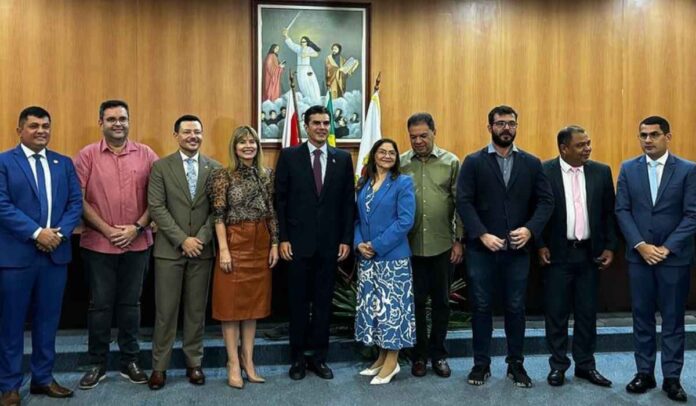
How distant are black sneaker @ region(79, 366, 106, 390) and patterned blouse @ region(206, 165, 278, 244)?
3.64 ft

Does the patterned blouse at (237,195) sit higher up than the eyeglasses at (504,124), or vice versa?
the eyeglasses at (504,124)

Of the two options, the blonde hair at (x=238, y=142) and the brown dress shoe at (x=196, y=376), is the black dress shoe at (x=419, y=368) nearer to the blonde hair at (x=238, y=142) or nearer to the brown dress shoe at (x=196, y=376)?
the brown dress shoe at (x=196, y=376)

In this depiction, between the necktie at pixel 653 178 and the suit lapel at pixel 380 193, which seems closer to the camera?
the necktie at pixel 653 178

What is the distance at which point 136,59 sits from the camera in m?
5.04

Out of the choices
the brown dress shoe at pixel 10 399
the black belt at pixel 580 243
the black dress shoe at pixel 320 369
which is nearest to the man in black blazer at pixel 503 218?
the black belt at pixel 580 243

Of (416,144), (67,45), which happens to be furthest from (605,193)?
(67,45)

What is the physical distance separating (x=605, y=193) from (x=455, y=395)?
1.42 metres

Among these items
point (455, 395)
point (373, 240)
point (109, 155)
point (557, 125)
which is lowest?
point (455, 395)

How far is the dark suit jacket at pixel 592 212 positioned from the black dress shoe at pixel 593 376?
68cm

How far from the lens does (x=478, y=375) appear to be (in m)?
3.62

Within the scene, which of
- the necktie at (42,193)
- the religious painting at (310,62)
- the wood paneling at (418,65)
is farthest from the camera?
the religious painting at (310,62)

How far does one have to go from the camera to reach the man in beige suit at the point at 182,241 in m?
3.48

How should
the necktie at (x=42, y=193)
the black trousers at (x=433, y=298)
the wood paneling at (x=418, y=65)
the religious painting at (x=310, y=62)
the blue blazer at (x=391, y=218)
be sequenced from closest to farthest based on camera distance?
the necktie at (x=42, y=193) → the blue blazer at (x=391, y=218) → the black trousers at (x=433, y=298) → the wood paneling at (x=418, y=65) → the religious painting at (x=310, y=62)

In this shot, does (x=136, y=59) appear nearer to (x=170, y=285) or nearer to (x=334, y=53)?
(x=334, y=53)
